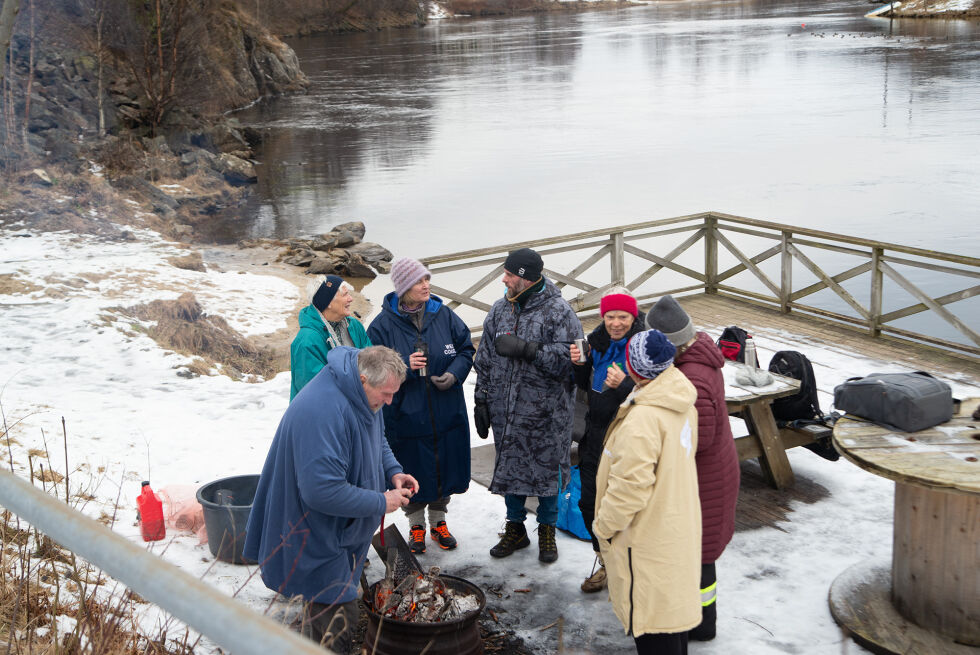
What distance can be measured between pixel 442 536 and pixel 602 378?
1321 millimetres

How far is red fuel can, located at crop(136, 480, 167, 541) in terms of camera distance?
4801 millimetres

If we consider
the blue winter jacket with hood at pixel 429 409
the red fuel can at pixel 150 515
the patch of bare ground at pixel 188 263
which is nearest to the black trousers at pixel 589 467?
the blue winter jacket with hood at pixel 429 409

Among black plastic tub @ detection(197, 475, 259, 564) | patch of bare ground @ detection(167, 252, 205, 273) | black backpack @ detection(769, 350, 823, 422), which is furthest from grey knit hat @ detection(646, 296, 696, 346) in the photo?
patch of bare ground @ detection(167, 252, 205, 273)

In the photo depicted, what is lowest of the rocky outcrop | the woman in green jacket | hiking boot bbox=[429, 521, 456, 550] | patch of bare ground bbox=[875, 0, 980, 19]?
the rocky outcrop

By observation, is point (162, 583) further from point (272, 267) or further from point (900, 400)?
point (272, 267)

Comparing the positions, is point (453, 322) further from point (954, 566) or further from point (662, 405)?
point (954, 566)

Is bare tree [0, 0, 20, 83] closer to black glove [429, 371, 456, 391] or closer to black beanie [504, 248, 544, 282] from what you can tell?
black glove [429, 371, 456, 391]

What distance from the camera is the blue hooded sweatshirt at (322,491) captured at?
3348 mm

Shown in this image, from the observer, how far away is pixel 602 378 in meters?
4.52

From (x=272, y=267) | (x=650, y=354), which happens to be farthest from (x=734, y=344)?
(x=272, y=267)

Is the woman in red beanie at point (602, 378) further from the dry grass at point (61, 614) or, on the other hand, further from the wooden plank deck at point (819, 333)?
the wooden plank deck at point (819, 333)

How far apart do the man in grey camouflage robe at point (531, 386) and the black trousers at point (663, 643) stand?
4.51 ft

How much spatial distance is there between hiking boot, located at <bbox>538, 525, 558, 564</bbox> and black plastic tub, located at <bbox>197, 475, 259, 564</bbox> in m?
1.47

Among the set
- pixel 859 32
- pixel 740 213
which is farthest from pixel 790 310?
pixel 859 32
